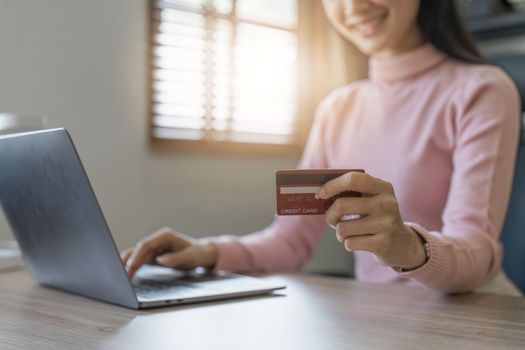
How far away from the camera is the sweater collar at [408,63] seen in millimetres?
1302

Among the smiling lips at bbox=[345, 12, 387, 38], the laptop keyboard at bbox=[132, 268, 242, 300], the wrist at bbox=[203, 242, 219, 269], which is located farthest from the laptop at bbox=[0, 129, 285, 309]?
the smiling lips at bbox=[345, 12, 387, 38]

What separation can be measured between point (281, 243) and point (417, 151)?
32 centimetres

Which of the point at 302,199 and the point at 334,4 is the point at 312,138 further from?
the point at 302,199

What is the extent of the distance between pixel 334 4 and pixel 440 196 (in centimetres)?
41

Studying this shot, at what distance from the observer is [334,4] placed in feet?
4.18

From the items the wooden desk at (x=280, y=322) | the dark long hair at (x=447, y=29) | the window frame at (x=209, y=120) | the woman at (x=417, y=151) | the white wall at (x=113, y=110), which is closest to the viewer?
the wooden desk at (x=280, y=322)

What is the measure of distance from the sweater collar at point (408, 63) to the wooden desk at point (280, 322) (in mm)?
515

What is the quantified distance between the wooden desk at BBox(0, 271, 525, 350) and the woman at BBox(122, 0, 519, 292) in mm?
63

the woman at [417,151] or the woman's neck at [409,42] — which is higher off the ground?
the woman's neck at [409,42]

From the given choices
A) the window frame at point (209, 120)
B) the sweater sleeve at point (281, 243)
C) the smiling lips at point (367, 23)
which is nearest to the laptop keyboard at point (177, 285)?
the sweater sleeve at point (281, 243)

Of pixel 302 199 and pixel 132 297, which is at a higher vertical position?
pixel 302 199

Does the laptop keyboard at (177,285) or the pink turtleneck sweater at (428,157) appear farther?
the pink turtleneck sweater at (428,157)

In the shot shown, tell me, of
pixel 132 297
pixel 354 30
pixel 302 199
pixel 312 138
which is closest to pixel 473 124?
pixel 354 30

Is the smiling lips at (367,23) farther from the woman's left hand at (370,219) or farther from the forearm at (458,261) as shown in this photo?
the woman's left hand at (370,219)
